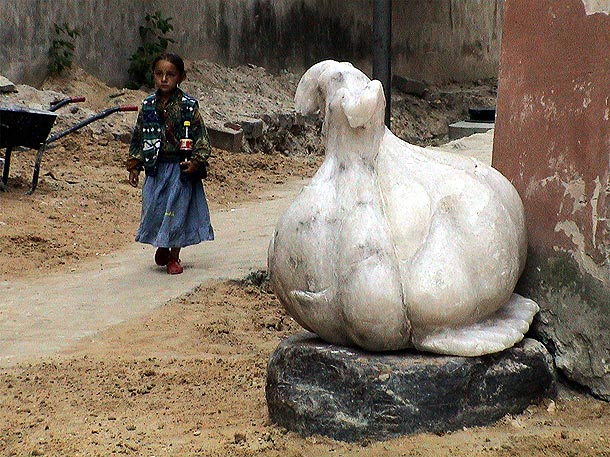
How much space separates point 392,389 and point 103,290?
3.00 meters

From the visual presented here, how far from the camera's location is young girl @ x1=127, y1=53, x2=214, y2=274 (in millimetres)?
6004

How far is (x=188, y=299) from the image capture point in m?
5.47

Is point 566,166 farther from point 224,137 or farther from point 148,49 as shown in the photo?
point 148,49

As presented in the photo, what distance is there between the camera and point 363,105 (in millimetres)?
3271

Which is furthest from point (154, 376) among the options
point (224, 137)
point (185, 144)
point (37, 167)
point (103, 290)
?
point (224, 137)

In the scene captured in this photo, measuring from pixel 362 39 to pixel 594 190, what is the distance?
13003 mm

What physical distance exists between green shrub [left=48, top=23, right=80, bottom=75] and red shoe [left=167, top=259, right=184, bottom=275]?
5.10 meters

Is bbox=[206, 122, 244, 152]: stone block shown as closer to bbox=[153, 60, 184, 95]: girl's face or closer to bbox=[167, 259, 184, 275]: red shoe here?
bbox=[167, 259, 184, 275]: red shoe

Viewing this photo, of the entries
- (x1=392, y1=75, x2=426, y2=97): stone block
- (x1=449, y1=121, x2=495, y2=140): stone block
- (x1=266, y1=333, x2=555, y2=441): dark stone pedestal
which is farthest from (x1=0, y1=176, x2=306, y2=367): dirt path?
(x1=392, y1=75, x2=426, y2=97): stone block

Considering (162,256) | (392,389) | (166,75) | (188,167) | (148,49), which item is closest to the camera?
(392,389)

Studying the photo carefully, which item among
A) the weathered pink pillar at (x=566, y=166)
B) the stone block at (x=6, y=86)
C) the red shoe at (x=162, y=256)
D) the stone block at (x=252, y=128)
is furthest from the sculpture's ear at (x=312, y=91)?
the stone block at (x=252, y=128)

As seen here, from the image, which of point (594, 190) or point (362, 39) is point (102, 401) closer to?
point (594, 190)

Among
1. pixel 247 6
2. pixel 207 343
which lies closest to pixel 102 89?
pixel 247 6

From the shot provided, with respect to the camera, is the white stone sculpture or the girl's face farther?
the girl's face
